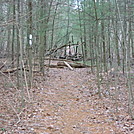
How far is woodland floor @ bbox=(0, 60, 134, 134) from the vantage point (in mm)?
5539

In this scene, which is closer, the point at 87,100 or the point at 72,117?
the point at 72,117

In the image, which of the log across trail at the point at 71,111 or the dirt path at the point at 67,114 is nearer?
the dirt path at the point at 67,114

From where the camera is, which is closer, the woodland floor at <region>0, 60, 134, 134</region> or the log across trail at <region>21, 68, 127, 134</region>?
the woodland floor at <region>0, 60, 134, 134</region>

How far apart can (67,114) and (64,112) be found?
24cm

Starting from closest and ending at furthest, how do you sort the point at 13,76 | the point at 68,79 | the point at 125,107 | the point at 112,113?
the point at 112,113, the point at 125,107, the point at 13,76, the point at 68,79

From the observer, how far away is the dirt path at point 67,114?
553 centimetres

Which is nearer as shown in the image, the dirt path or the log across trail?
the dirt path

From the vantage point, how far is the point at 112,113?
22.5 ft

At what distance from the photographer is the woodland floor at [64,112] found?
5.54 meters

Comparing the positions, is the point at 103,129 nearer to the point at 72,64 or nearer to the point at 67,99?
the point at 67,99

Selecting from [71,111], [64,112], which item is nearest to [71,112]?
[71,111]

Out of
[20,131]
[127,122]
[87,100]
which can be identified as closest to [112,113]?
[127,122]

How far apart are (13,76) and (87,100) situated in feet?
18.7

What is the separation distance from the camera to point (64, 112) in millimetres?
7129
